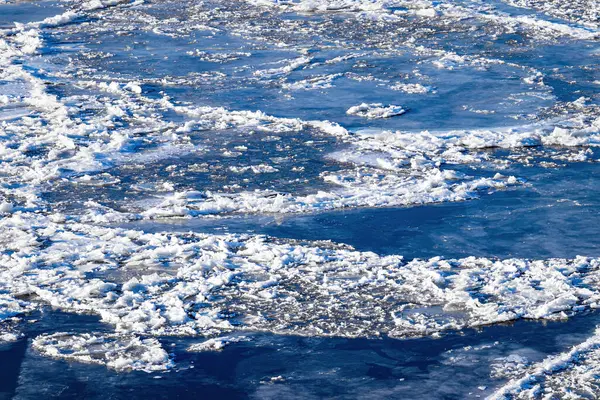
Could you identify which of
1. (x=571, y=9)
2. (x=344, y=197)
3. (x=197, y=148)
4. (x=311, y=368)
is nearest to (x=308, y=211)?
(x=344, y=197)

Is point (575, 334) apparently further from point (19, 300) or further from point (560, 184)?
point (19, 300)

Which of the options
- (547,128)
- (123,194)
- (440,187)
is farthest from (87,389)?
(547,128)

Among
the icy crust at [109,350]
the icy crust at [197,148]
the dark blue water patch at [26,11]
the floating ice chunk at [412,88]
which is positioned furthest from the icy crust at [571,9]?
the icy crust at [109,350]

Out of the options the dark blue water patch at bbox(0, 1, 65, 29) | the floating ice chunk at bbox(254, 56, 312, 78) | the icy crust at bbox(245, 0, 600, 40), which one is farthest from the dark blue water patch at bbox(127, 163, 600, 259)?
the dark blue water patch at bbox(0, 1, 65, 29)

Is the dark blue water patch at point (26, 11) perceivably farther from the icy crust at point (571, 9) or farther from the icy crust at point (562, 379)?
the icy crust at point (562, 379)

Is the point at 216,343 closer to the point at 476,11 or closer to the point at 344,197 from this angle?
the point at 344,197

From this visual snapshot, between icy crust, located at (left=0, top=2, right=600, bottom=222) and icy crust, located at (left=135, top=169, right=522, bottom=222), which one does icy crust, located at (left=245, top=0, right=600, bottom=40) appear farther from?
icy crust, located at (left=135, top=169, right=522, bottom=222)
